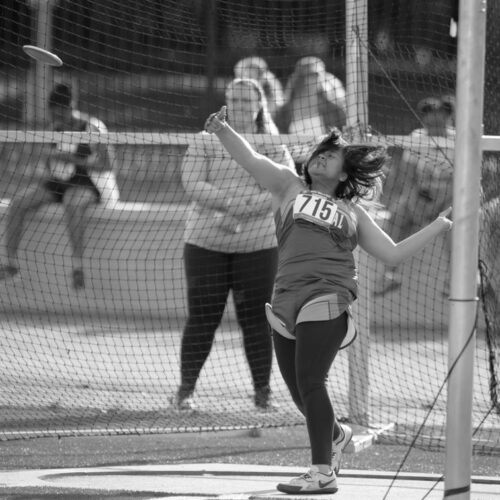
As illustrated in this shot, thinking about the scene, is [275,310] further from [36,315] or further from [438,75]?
[36,315]

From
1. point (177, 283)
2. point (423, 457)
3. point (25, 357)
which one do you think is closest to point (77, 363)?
point (25, 357)

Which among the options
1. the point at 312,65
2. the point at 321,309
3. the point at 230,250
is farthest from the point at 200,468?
the point at 312,65

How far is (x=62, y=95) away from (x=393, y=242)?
4.32 metres

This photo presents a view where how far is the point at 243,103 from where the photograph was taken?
23.2 ft

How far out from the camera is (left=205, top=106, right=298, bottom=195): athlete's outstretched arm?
4810mm

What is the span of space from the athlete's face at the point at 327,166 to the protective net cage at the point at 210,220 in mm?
1214

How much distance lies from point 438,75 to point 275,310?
11.3ft

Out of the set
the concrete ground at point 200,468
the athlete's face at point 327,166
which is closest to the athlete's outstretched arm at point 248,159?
the athlete's face at point 327,166

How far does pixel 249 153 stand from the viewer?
4.91 m

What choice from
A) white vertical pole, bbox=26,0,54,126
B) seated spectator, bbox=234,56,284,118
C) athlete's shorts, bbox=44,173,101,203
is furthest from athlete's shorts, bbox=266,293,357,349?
athlete's shorts, bbox=44,173,101,203

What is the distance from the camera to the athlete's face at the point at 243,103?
7051 mm

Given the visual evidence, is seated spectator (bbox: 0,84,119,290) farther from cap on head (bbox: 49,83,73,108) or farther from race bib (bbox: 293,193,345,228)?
race bib (bbox: 293,193,345,228)

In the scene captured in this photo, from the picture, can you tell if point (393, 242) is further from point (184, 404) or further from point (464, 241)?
point (184, 404)

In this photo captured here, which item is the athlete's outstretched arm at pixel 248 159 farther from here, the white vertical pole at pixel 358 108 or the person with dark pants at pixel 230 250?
the person with dark pants at pixel 230 250
